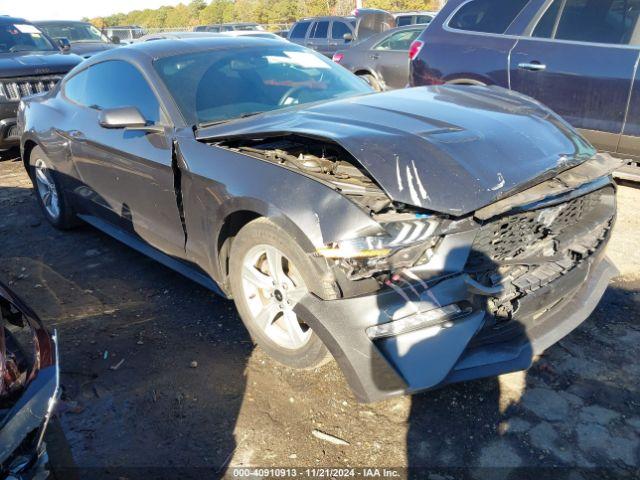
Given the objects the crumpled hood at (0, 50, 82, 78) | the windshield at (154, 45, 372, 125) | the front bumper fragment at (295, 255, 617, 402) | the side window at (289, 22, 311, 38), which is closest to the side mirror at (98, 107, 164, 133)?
the windshield at (154, 45, 372, 125)

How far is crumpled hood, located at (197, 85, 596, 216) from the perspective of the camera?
2326mm

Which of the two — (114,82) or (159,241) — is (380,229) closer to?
(159,241)

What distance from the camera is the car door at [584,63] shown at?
4711 mm

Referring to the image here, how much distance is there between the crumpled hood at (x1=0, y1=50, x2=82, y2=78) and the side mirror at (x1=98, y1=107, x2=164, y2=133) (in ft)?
16.2

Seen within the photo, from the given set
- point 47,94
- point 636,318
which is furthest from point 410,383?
point 47,94

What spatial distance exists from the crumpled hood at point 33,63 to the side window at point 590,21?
246 inches

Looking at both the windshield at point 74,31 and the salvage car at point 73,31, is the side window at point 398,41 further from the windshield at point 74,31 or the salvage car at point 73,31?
the windshield at point 74,31

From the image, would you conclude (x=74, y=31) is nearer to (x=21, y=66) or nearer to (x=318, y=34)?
(x=318, y=34)

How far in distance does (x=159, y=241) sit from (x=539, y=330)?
7.79ft

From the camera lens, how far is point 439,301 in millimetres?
2254

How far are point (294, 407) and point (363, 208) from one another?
1.04m

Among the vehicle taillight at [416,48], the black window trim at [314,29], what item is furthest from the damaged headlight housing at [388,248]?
the black window trim at [314,29]

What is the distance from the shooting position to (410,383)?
2.24 meters

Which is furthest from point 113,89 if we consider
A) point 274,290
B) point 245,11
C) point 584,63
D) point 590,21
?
point 245,11
